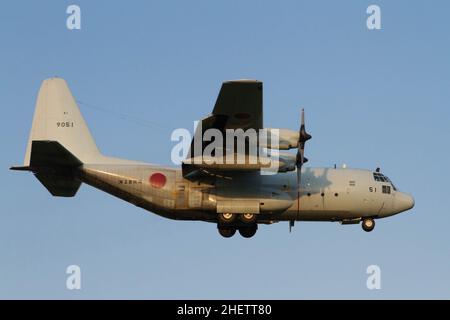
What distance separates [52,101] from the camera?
3203cm

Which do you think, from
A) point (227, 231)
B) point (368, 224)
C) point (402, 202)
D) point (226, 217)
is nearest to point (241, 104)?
point (226, 217)

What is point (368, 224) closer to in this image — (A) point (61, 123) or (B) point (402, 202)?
(B) point (402, 202)

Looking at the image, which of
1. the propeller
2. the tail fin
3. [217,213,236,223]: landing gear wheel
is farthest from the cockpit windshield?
the tail fin

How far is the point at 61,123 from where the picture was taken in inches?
1256

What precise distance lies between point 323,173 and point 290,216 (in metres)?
2.06

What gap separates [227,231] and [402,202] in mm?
6533

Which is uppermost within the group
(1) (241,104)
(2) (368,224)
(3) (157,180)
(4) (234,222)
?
(1) (241,104)

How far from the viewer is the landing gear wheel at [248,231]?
3141cm

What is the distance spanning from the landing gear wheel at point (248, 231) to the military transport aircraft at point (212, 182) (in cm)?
2

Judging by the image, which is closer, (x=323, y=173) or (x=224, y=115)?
(x=224, y=115)

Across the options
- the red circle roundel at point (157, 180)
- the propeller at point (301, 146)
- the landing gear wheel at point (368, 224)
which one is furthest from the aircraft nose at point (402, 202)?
the red circle roundel at point (157, 180)
